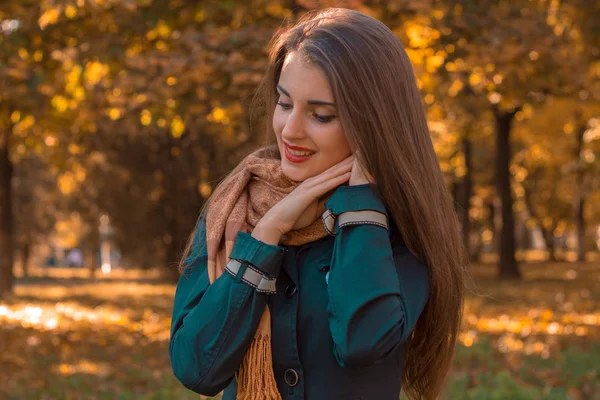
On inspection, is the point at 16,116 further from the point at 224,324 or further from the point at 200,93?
the point at 224,324

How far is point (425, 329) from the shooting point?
258cm

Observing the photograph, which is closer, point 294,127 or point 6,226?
point 294,127

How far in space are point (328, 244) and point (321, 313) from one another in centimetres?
20

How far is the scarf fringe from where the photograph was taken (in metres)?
2.30

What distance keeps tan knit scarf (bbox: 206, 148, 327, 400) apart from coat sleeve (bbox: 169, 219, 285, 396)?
46 millimetres

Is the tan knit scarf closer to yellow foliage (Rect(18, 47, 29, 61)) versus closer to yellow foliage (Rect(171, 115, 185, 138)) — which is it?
yellow foliage (Rect(171, 115, 185, 138))

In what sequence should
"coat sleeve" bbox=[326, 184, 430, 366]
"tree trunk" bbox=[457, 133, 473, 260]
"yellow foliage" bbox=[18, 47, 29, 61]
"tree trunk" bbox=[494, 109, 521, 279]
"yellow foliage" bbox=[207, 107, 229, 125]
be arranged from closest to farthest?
1. "coat sleeve" bbox=[326, 184, 430, 366]
2. "yellow foliage" bbox=[207, 107, 229, 125]
3. "yellow foliage" bbox=[18, 47, 29, 61]
4. "tree trunk" bbox=[494, 109, 521, 279]
5. "tree trunk" bbox=[457, 133, 473, 260]

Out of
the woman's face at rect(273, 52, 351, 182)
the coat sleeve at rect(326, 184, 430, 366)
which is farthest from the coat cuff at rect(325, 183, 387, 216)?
the woman's face at rect(273, 52, 351, 182)

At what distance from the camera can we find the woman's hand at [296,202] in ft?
7.66

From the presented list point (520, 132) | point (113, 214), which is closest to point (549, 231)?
point (520, 132)

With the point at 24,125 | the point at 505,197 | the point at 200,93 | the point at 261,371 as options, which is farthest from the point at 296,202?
the point at 505,197

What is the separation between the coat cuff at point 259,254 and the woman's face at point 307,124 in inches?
8.6

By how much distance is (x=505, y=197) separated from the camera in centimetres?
2278

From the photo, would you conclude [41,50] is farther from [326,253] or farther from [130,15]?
[326,253]
